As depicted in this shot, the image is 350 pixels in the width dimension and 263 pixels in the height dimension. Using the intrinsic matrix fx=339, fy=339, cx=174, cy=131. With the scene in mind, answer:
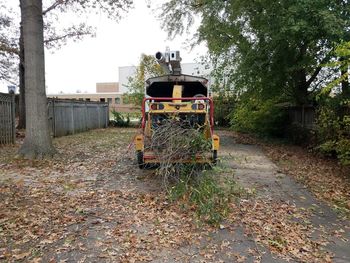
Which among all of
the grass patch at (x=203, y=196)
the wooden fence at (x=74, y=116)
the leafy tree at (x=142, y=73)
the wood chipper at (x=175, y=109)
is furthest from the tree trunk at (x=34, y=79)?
the leafy tree at (x=142, y=73)

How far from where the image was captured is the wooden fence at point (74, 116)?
14.8m

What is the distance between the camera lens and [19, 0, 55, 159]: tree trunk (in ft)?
29.2

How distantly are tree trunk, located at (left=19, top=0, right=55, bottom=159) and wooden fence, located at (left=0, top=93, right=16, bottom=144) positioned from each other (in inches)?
119

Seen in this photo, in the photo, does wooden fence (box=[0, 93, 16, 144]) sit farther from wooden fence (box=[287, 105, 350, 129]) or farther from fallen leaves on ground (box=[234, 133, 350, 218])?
wooden fence (box=[287, 105, 350, 129])

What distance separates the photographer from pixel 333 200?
6.26 meters

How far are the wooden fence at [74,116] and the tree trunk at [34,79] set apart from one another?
5.55 metres

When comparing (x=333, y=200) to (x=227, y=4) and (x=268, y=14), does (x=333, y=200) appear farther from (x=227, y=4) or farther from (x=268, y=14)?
(x=227, y=4)

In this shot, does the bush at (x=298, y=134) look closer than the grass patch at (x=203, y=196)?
No

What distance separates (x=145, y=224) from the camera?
4.78m

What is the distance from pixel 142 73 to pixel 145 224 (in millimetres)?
28715

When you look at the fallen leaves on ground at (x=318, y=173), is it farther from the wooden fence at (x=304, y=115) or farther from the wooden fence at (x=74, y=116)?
the wooden fence at (x=74, y=116)

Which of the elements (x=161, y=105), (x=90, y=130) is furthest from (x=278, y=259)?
(x=90, y=130)

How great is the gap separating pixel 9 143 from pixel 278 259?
1059cm

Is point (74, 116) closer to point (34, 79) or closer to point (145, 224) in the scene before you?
point (34, 79)
